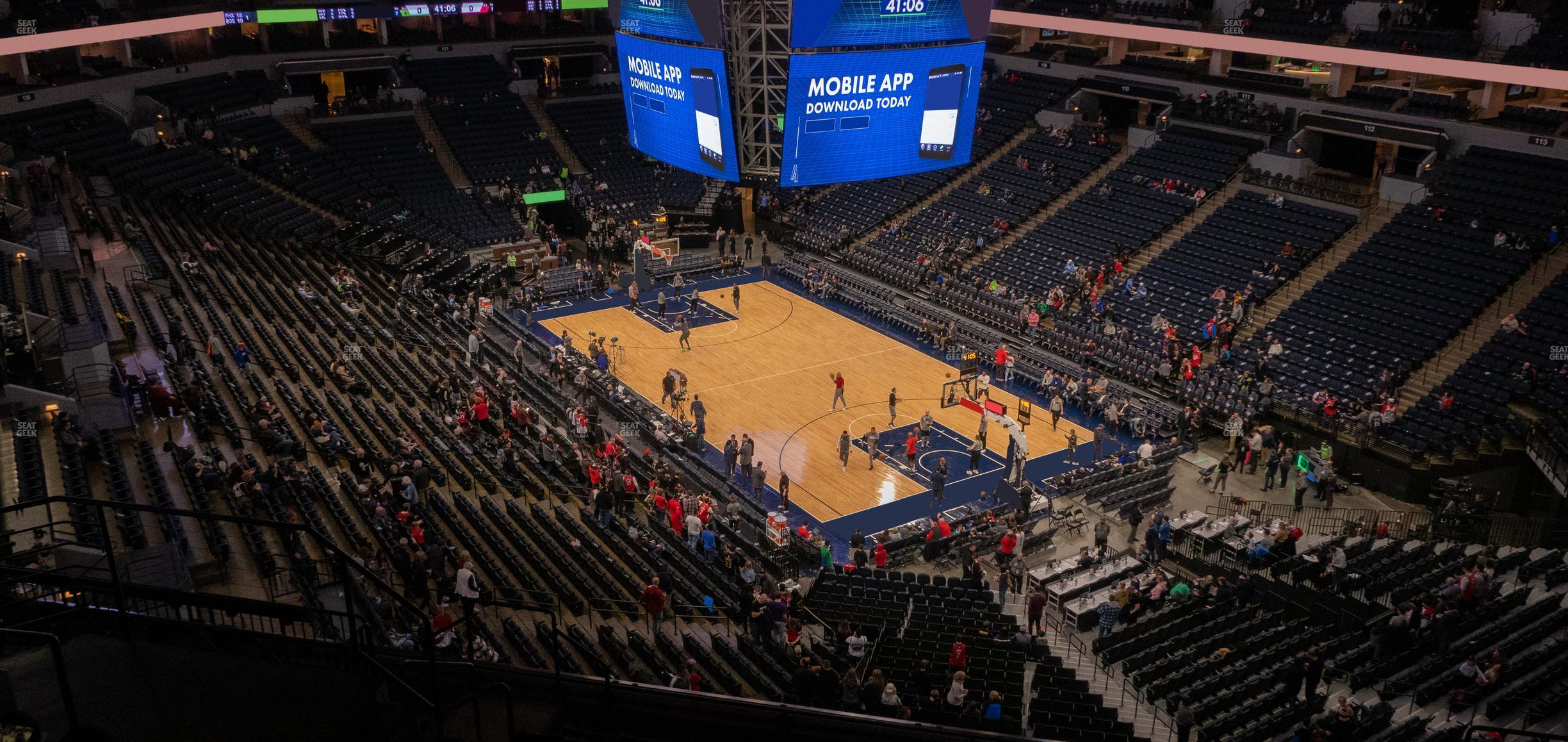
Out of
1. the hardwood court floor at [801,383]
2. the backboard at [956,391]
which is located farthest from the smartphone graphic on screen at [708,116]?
the backboard at [956,391]

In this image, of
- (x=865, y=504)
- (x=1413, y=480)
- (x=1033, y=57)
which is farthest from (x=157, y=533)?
(x=1033, y=57)

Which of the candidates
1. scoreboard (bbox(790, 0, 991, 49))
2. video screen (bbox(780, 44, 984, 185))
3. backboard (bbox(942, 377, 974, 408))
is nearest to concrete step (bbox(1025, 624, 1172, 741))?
video screen (bbox(780, 44, 984, 185))

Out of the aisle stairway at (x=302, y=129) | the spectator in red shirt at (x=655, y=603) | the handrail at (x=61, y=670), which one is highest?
the handrail at (x=61, y=670)

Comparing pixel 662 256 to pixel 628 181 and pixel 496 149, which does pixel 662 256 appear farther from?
pixel 496 149

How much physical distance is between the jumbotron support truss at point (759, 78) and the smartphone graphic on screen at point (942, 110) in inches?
101

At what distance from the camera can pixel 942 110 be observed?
790 inches

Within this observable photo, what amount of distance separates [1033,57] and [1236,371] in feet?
67.5

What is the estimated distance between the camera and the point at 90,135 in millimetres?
38281

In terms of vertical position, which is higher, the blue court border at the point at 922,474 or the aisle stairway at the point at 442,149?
the aisle stairway at the point at 442,149

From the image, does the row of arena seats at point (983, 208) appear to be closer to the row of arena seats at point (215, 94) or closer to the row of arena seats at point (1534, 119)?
the row of arena seats at point (1534, 119)

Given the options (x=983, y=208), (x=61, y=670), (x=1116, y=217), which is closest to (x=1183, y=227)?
(x=1116, y=217)

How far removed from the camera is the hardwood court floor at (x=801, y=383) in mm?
27156

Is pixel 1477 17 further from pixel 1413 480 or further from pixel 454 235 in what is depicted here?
pixel 454 235

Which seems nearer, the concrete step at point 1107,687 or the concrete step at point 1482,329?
the concrete step at point 1107,687
